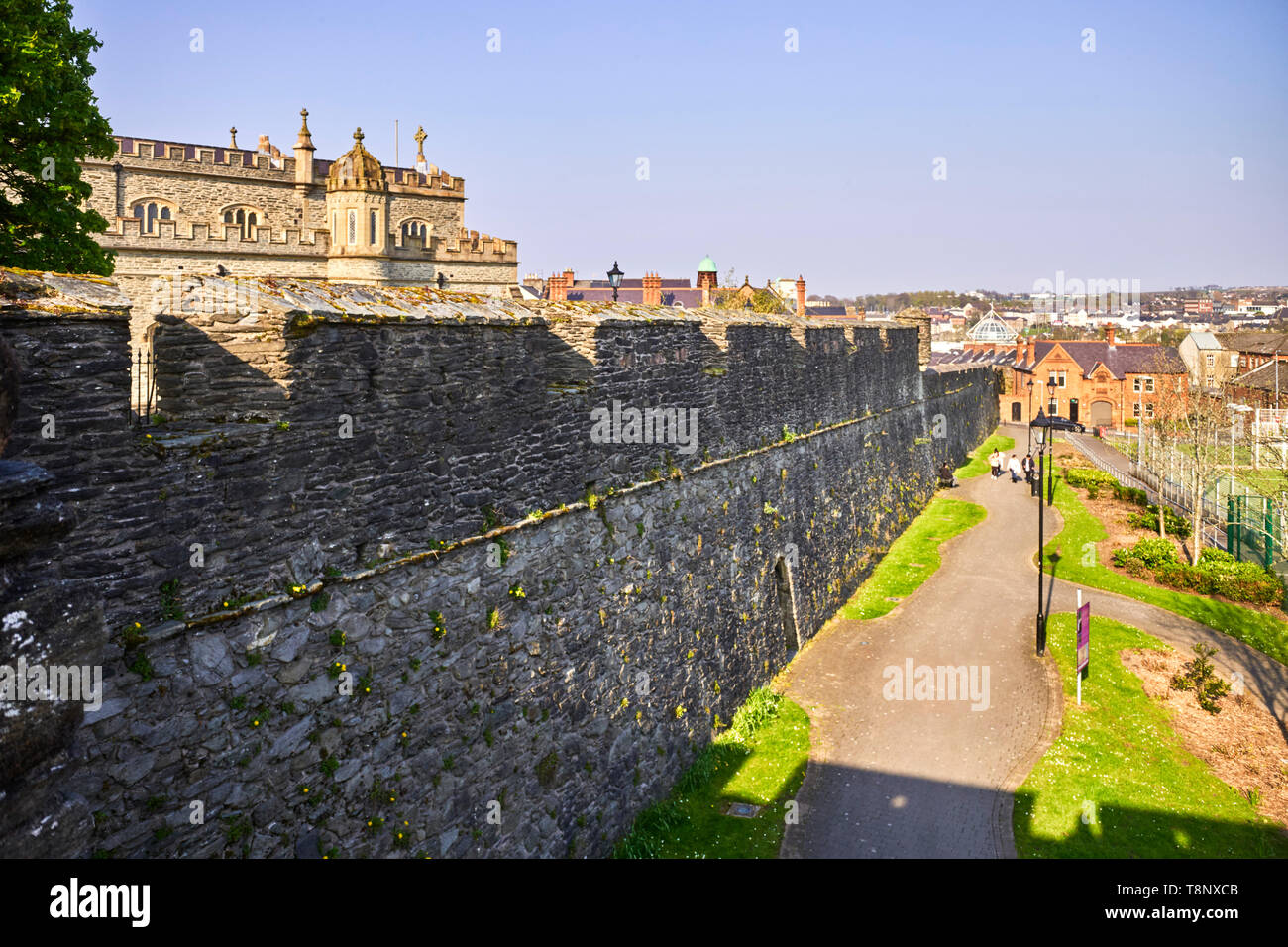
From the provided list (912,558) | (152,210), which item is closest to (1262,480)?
(912,558)

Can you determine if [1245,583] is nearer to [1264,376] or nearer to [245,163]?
[1264,376]

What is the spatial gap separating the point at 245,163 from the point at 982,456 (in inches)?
1543

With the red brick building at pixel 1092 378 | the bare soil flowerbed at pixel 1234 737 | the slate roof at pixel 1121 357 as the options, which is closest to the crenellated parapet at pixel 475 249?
the bare soil flowerbed at pixel 1234 737

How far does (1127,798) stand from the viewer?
41.9 ft

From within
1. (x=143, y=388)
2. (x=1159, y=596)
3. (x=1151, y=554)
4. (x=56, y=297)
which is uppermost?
(x=56, y=297)

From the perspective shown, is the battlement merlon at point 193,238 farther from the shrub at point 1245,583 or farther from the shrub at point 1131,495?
the shrub at point 1131,495

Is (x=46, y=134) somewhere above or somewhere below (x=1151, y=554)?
above

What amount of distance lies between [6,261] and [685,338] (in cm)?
1029

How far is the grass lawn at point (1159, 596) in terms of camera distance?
20.4 meters

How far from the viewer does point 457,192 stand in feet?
159

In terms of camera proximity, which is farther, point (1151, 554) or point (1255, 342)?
point (1255, 342)

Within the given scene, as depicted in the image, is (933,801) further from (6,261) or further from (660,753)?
(6,261)
